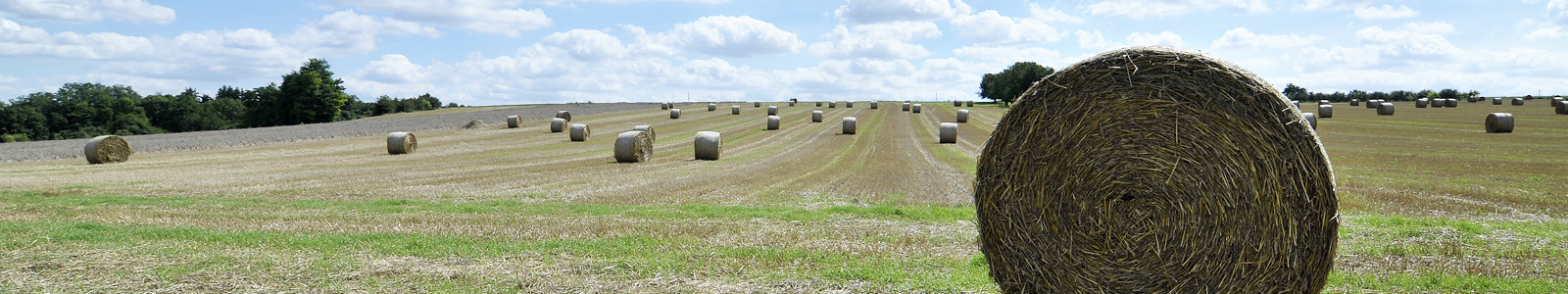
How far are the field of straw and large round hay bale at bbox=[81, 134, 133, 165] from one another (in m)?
0.78

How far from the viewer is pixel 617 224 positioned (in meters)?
10.4

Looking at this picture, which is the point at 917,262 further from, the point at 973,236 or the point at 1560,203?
the point at 1560,203

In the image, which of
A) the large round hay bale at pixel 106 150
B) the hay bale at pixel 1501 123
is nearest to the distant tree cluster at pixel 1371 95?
the hay bale at pixel 1501 123

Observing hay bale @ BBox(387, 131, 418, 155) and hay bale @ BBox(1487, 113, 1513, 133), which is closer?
hay bale @ BBox(387, 131, 418, 155)

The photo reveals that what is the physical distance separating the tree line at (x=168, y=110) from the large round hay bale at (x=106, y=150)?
150 ft

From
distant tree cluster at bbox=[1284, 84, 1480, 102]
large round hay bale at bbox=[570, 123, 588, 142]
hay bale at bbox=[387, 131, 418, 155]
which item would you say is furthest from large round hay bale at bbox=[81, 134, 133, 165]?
distant tree cluster at bbox=[1284, 84, 1480, 102]

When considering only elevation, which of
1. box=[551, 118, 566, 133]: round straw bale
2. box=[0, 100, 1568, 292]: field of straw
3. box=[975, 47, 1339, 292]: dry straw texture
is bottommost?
box=[0, 100, 1568, 292]: field of straw

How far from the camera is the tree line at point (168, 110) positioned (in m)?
66.3

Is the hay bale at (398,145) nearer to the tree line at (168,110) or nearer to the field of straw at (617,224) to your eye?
the field of straw at (617,224)

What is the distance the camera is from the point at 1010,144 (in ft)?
20.1

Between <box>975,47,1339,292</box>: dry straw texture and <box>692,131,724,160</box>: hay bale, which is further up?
<box>975,47,1339,292</box>: dry straw texture

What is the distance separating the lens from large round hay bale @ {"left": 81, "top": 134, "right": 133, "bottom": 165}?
24469 millimetres

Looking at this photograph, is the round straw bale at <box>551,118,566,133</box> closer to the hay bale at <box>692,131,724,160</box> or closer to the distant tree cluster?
the hay bale at <box>692,131,724,160</box>

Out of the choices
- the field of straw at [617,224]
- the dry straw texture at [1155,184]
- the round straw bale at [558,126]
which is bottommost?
the field of straw at [617,224]
